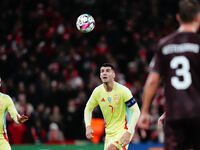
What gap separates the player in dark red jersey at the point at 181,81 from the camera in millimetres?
4734

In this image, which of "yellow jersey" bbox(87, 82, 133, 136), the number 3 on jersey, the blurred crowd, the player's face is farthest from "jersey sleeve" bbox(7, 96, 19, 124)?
the blurred crowd

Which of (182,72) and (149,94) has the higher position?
(182,72)

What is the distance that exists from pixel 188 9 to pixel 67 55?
13597 mm

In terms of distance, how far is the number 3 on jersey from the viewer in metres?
4.72

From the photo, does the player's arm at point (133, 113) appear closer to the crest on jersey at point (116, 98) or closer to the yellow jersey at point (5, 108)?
the crest on jersey at point (116, 98)

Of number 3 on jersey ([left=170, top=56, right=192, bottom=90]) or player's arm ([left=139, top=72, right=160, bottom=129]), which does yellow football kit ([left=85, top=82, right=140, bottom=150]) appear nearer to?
player's arm ([left=139, top=72, right=160, bottom=129])

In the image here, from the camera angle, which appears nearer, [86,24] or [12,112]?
[12,112]

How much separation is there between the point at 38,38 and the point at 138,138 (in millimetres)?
6614

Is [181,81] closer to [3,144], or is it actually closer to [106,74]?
[106,74]

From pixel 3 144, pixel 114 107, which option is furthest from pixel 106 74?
pixel 3 144

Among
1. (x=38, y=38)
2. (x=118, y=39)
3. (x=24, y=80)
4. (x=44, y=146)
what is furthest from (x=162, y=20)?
(x=44, y=146)

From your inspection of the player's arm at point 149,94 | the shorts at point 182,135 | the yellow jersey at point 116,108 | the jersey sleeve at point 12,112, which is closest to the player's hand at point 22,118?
the jersey sleeve at point 12,112

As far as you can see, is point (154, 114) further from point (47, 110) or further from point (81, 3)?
point (81, 3)

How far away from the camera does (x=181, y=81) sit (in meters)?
4.75
